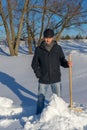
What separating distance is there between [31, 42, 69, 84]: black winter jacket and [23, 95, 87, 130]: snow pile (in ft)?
1.95

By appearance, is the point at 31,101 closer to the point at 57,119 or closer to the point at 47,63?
the point at 47,63

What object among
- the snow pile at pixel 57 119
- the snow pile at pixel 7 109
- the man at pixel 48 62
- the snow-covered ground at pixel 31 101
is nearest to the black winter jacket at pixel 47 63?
the man at pixel 48 62

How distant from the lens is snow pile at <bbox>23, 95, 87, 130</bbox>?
521cm

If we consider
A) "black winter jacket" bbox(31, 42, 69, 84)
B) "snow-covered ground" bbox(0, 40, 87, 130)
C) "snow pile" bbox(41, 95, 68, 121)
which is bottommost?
"snow-covered ground" bbox(0, 40, 87, 130)

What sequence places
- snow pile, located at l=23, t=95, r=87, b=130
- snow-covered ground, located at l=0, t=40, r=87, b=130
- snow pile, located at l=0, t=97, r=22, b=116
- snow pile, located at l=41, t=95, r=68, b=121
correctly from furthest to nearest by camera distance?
snow pile, located at l=0, t=97, r=22, b=116
snow pile, located at l=41, t=95, r=68, b=121
snow-covered ground, located at l=0, t=40, r=87, b=130
snow pile, located at l=23, t=95, r=87, b=130

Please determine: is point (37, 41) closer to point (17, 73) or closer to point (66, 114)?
point (17, 73)

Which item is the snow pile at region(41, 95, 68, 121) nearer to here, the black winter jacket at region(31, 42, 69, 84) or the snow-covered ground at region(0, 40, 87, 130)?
the snow-covered ground at region(0, 40, 87, 130)

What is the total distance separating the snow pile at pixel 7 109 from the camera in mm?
7000

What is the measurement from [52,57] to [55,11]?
15.3 m

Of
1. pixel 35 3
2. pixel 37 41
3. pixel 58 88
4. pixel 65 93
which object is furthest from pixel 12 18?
pixel 58 88

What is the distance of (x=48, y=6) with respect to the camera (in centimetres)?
2116

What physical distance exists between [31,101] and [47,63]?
2.20m

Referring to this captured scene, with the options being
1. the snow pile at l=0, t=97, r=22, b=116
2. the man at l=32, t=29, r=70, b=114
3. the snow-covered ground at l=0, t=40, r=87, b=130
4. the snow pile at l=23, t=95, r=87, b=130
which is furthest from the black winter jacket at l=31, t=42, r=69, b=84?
the snow pile at l=0, t=97, r=22, b=116

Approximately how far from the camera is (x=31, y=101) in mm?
8297
